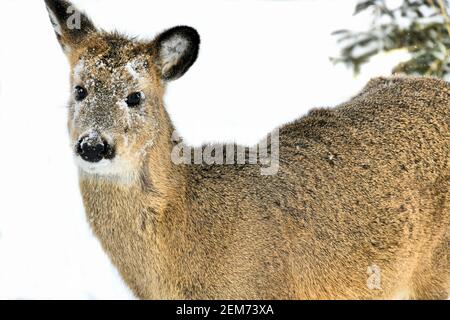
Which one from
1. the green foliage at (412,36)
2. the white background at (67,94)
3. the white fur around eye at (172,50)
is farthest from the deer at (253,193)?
the green foliage at (412,36)

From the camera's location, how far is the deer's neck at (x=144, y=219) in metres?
5.64

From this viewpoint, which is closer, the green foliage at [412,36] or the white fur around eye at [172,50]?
the white fur around eye at [172,50]

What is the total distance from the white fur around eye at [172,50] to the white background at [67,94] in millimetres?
2914

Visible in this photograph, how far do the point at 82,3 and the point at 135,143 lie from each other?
1059 centimetres

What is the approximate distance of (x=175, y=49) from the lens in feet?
19.6

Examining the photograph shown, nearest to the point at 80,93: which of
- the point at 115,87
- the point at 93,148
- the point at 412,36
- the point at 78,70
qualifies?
the point at 78,70

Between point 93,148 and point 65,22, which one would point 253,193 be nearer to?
point 93,148

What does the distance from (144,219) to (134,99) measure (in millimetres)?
847

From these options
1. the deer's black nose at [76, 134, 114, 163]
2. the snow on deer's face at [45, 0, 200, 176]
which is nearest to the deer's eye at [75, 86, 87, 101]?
the snow on deer's face at [45, 0, 200, 176]

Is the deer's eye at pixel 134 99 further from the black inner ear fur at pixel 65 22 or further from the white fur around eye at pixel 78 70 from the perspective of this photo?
the black inner ear fur at pixel 65 22

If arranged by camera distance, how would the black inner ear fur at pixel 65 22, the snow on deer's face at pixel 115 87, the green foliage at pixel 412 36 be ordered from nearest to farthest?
the snow on deer's face at pixel 115 87 < the black inner ear fur at pixel 65 22 < the green foliage at pixel 412 36

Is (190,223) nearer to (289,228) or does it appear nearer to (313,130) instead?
(289,228)

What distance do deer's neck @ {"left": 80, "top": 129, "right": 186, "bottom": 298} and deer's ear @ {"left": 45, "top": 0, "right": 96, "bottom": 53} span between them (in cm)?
112
